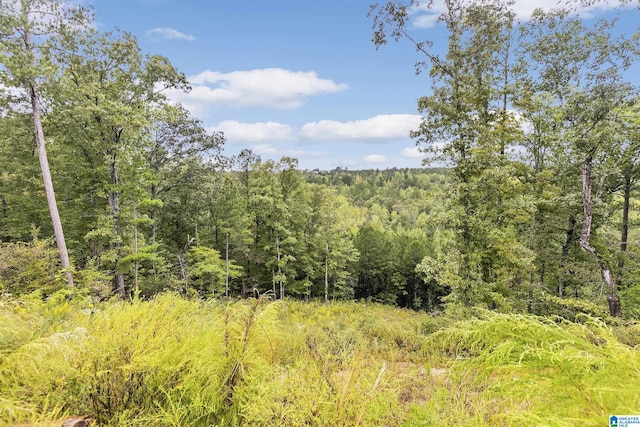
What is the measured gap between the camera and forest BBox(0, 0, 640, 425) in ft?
5.12

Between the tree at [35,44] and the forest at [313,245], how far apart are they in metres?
0.06

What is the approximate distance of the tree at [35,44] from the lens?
7.90m

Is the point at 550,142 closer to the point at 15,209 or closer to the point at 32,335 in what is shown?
the point at 32,335

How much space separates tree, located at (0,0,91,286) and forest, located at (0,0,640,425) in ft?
0.19

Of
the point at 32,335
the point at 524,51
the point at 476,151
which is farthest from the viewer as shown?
the point at 524,51

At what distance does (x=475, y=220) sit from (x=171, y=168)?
51.9ft

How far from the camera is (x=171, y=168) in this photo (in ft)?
55.6

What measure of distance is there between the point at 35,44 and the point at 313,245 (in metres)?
18.3

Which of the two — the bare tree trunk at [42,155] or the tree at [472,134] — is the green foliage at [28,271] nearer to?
the bare tree trunk at [42,155]

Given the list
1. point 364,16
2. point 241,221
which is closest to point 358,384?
point 364,16

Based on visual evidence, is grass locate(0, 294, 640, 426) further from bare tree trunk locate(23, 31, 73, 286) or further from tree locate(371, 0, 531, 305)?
bare tree trunk locate(23, 31, 73, 286)

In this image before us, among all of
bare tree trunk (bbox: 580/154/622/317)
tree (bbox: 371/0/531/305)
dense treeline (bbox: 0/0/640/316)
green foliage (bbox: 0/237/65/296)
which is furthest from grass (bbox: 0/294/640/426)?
bare tree trunk (bbox: 580/154/622/317)

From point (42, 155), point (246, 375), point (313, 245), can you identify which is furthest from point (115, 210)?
point (313, 245)

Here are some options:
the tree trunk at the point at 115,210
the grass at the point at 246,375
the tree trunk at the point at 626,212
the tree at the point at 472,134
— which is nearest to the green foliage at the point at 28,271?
the tree trunk at the point at 115,210
